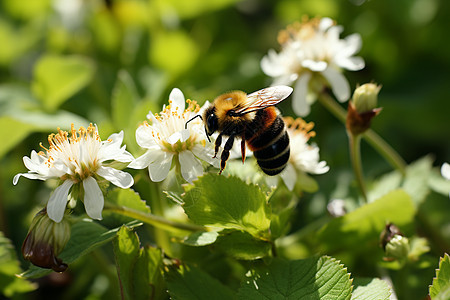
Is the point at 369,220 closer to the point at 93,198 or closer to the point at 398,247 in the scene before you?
the point at 398,247

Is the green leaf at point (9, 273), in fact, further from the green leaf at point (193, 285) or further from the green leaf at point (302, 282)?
the green leaf at point (302, 282)

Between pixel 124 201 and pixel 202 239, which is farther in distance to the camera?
pixel 124 201

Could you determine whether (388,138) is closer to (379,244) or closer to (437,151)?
(437,151)

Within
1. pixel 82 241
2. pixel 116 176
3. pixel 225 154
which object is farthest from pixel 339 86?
pixel 82 241

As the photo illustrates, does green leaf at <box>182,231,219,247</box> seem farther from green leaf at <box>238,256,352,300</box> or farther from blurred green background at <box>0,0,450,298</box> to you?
blurred green background at <box>0,0,450,298</box>

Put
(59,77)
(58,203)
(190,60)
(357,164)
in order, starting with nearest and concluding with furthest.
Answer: (58,203) < (357,164) < (59,77) < (190,60)

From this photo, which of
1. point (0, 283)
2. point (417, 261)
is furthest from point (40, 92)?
point (417, 261)

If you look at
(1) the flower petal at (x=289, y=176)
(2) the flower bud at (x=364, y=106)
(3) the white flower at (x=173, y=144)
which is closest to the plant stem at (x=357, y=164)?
(2) the flower bud at (x=364, y=106)
